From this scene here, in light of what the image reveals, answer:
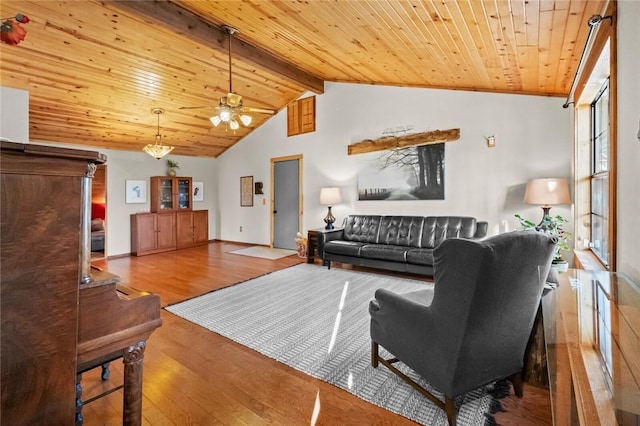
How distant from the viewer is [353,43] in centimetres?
355

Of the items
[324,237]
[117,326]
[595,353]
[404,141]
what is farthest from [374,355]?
[404,141]

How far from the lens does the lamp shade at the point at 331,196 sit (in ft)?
18.2

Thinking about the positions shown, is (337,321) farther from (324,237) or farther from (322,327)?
(324,237)

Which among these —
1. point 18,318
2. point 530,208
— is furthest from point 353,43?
point 18,318

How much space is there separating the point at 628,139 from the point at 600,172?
59.1 inches

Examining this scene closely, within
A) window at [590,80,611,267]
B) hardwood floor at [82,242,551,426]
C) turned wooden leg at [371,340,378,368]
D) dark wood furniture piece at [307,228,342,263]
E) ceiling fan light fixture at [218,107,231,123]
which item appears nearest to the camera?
hardwood floor at [82,242,551,426]

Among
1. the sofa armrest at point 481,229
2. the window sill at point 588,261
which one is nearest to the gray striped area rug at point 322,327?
the sofa armrest at point 481,229

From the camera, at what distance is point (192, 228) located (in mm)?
7391

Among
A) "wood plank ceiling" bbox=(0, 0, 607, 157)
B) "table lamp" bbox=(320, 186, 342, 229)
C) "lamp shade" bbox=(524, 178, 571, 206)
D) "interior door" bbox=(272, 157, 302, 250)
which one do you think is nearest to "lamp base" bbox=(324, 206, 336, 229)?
"table lamp" bbox=(320, 186, 342, 229)

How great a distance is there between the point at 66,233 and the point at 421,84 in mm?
4872

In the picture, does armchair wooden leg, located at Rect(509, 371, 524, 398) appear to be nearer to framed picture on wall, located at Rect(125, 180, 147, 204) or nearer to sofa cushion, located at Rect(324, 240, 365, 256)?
sofa cushion, located at Rect(324, 240, 365, 256)

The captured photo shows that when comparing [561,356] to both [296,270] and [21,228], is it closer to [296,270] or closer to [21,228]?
[21,228]

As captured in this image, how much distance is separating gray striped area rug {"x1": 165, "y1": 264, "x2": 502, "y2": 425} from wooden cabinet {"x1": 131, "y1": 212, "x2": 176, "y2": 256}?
3388mm

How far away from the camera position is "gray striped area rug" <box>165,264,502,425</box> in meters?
1.77
